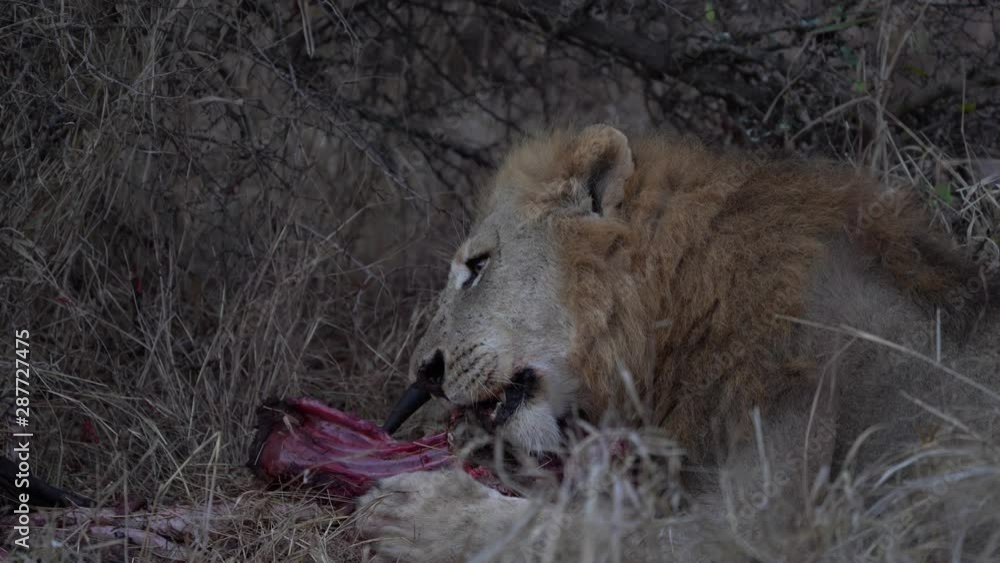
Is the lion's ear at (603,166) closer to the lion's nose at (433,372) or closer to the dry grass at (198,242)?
the lion's nose at (433,372)

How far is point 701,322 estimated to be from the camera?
332 cm

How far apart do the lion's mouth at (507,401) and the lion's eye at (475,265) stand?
381 millimetres

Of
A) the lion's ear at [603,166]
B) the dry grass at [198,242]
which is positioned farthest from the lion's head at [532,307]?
the dry grass at [198,242]

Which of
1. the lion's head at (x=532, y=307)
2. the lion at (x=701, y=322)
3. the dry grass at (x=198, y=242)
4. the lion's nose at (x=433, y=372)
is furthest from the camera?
the dry grass at (x=198, y=242)

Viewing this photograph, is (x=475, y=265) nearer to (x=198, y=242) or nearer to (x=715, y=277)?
(x=715, y=277)

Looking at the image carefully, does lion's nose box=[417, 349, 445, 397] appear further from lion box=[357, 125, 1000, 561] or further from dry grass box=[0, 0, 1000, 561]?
dry grass box=[0, 0, 1000, 561]

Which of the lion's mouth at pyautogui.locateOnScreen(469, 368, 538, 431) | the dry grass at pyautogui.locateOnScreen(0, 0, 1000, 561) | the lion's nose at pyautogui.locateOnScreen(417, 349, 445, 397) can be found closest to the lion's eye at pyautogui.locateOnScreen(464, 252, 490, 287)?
the lion's nose at pyautogui.locateOnScreen(417, 349, 445, 397)

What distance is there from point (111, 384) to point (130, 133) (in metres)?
0.98

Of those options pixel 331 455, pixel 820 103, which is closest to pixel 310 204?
pixel 331 455

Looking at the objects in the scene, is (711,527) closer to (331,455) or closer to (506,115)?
(331,455)

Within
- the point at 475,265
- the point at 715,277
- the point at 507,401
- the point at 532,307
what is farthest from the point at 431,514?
the point at 715,277

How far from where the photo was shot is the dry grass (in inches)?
158

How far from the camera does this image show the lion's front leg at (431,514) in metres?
3.20

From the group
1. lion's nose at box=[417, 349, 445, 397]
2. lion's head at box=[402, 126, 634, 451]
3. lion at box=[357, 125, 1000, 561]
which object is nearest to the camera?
lion at box=[357, 125, 1000, 561]
